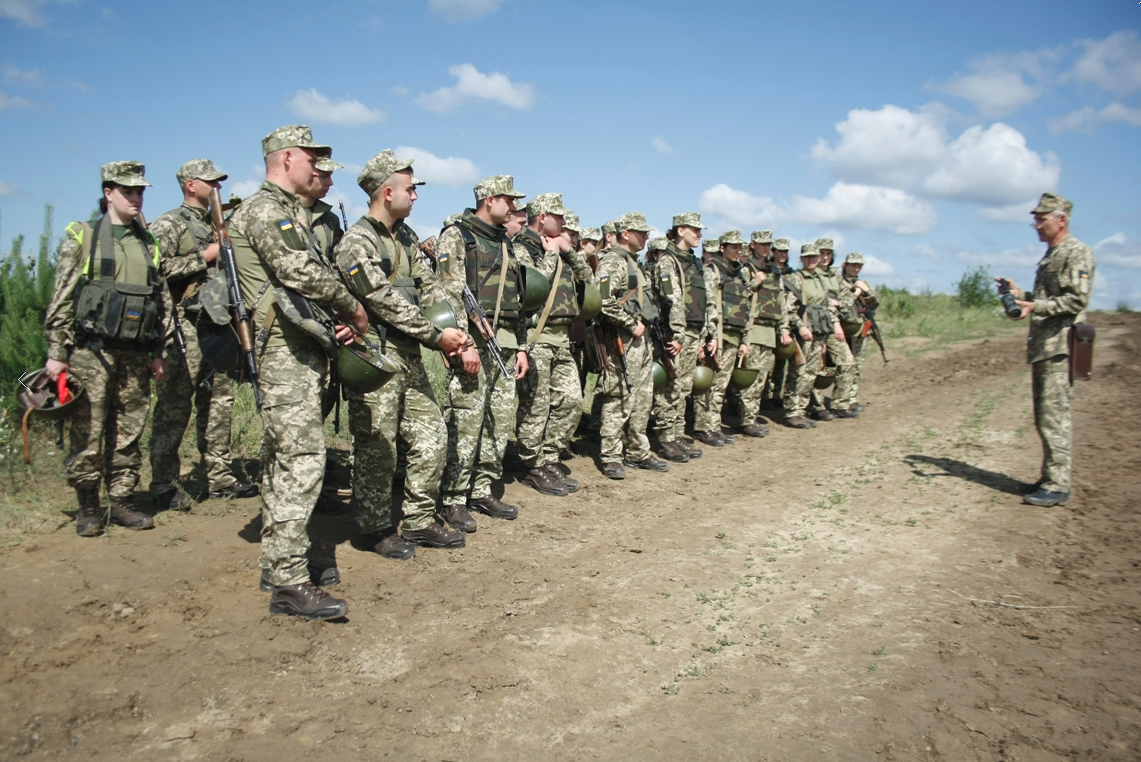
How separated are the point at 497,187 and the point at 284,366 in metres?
2.46

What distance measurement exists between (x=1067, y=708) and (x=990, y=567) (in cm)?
186

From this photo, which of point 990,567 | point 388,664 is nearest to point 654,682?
point 388,664

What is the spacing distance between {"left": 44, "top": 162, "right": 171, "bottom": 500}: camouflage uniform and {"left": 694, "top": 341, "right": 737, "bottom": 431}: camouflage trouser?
5.96 m

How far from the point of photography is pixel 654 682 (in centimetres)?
362

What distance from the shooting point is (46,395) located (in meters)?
4.59

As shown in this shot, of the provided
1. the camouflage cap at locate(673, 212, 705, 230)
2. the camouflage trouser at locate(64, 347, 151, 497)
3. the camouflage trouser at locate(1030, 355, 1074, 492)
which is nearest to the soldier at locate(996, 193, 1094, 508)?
the camouflage trouser at locate(1030, 355, 1074, 492)

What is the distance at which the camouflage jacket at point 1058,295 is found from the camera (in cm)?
635

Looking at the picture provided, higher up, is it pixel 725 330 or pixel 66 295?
pixel 66 295

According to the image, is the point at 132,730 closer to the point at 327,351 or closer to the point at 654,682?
the point at 327,351

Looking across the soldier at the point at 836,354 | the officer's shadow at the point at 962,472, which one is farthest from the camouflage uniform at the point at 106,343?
the soldier at the point at 836,354

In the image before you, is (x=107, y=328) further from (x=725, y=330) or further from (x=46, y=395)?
(x=725, y=330)

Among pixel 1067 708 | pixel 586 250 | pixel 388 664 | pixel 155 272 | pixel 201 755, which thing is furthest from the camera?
pixel 586 250

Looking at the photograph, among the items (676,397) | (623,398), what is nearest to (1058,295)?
(676,397)

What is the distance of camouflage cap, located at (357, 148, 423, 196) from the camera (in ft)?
15.3
